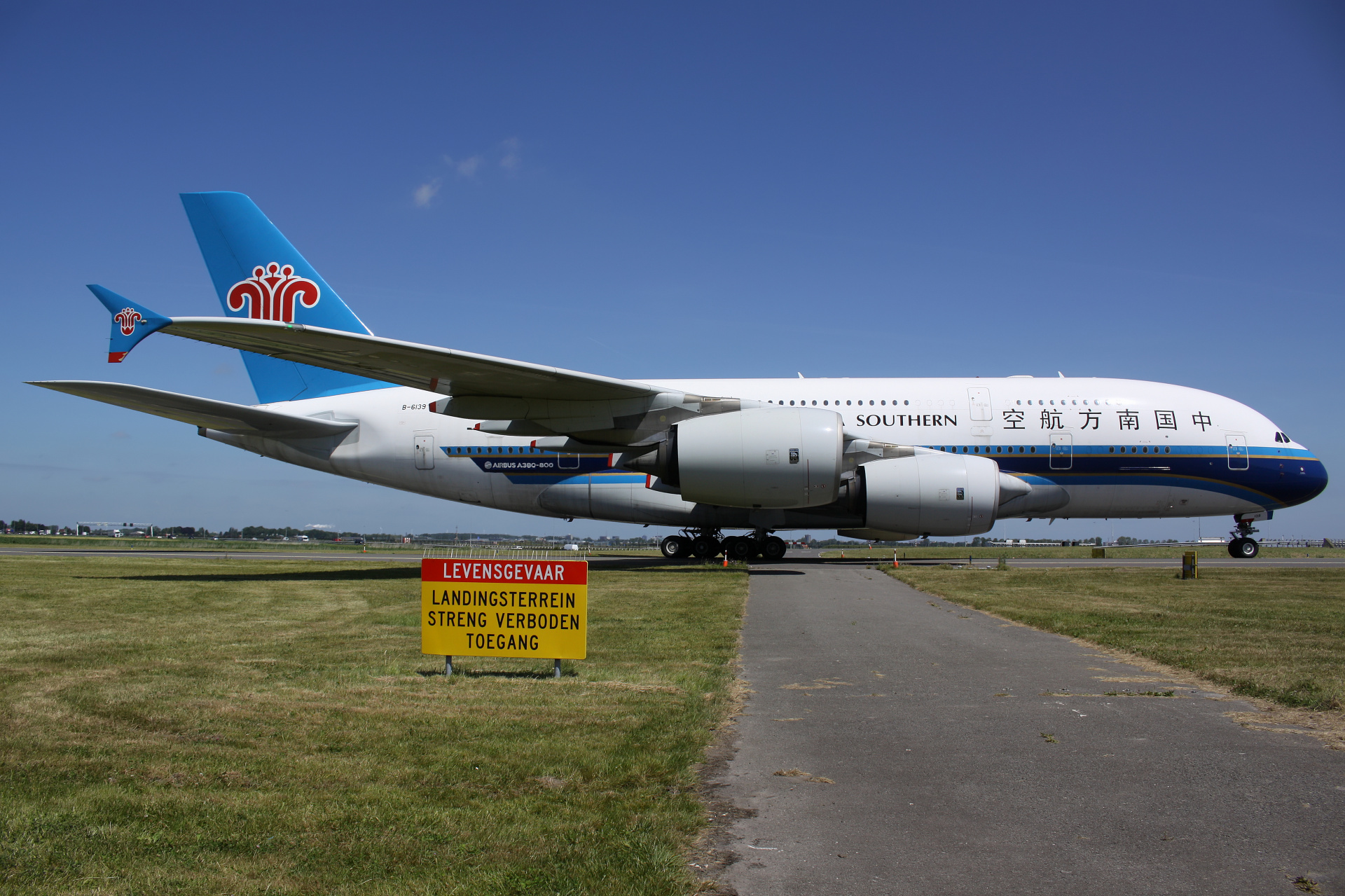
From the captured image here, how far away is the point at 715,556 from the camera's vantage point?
2369cm

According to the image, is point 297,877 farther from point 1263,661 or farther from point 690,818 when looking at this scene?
point 1263,661

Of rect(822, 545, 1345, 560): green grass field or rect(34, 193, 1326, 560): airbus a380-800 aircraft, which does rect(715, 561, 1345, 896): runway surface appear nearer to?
rect(34, 193, 1326, 560): airbus a380-800 aircraft

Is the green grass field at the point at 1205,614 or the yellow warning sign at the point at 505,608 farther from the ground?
the yellow warning sign at the point at 505,608

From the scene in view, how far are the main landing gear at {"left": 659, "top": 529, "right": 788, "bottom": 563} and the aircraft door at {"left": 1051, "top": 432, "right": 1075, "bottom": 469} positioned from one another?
23.3 ft

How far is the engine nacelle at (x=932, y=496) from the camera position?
17406mm

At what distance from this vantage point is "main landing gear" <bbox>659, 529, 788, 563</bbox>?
75.4ft

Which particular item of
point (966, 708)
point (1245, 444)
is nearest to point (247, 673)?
point (966, 708)

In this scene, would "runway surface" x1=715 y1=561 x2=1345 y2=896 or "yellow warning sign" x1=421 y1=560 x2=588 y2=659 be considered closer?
"runway surface" x1=715 y1=561 x2=1345 y2=896

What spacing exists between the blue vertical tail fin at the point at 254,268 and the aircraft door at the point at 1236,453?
21.3m

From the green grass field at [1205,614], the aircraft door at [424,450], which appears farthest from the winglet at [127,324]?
the green grass field at [1205,614]

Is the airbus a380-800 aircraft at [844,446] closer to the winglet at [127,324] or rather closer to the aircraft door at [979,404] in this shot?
the aircraft door at [979,404]

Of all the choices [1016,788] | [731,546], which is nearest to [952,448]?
[731,546]

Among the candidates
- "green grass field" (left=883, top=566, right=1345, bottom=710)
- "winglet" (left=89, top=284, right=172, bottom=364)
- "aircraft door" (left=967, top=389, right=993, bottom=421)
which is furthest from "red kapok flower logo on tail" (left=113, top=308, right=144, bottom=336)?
"aircraft door" (left=967, top=389, right=993, bottom=421)

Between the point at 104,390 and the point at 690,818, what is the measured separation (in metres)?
15.2
